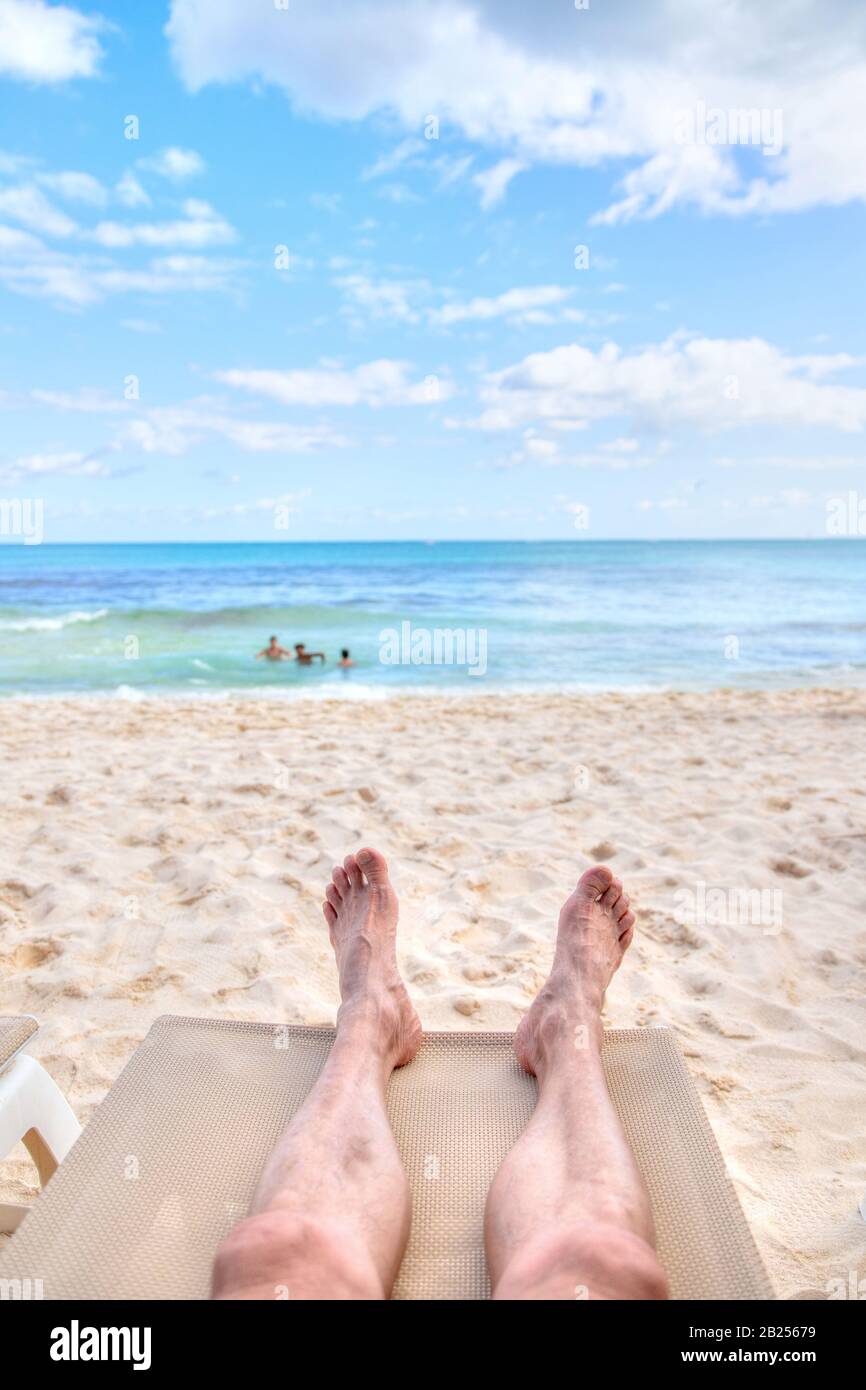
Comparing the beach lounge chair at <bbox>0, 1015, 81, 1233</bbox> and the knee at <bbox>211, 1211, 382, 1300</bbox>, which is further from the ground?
the knee at <bbox>211, 1211, 382, 1300</bbox>

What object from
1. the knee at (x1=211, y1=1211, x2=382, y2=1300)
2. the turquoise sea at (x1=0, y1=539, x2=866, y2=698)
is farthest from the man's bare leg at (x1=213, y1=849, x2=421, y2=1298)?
the turquoise sea at (x1=0, y1=539, x2=866, y2=698)

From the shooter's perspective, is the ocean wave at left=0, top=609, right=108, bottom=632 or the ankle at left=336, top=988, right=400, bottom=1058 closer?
the ankle at left=336, top=988, right=400, bottom=1058

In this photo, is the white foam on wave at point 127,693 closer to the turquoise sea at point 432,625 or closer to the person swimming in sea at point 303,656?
the turquoise sea at point 432,625

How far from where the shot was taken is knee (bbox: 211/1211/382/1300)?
998 mm

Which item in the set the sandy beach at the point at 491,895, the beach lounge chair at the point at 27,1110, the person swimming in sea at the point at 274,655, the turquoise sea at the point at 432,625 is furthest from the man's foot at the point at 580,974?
the person swimming in sea at the point at 274,655

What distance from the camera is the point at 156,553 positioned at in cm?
4428

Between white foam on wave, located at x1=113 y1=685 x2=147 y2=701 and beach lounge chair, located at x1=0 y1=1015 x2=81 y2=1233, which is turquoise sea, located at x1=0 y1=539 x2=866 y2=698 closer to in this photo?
white foam on wave, located at x1=113 y1=685 x2=147 y2=701

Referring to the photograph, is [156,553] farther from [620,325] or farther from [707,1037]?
[707,1037]

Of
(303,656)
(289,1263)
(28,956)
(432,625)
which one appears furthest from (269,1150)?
(432,625)

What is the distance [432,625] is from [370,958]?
14.2m

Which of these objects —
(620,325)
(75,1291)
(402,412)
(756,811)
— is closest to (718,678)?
(756,811)

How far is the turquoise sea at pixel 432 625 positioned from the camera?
32.5ft

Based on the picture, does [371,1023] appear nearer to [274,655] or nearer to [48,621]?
[274,655]

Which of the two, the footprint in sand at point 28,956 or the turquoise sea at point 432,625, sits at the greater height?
the turquoise sea at point 432,625
